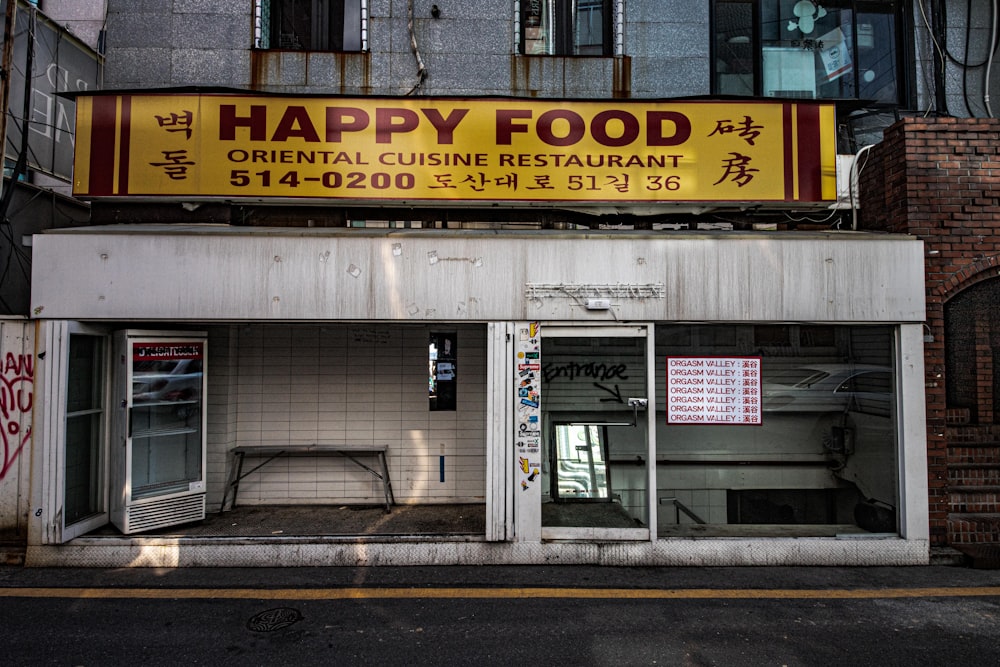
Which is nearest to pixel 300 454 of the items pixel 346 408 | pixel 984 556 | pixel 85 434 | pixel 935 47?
pixel 346 408

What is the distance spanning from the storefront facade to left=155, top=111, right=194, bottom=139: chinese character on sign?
1186 millimetres

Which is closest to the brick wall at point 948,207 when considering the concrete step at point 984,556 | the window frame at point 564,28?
the concrete step at point 984,556

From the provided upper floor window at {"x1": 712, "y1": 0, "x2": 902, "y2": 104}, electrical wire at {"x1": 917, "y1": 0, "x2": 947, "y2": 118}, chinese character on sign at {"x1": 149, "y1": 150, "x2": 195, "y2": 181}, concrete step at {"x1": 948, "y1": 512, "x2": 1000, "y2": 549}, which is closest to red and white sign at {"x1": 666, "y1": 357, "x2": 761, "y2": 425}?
concrete step at {"x1": 948, "y1": 512, "x2": 1000, "y2": 549}

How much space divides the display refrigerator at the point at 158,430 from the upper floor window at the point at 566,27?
5.74 metres

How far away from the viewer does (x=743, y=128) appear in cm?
612

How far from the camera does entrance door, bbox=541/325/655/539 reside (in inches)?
223

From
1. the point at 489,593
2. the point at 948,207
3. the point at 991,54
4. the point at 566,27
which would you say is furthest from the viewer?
the point at 566,27

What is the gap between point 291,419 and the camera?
7.08 m

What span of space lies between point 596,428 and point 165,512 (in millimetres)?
4920

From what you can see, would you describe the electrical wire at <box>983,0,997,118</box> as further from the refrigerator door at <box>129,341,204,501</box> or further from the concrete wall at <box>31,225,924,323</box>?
the refrigerator door at <box>129,341,204,501</box>

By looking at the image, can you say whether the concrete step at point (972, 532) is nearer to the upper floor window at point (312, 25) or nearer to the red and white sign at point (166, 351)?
the red and white sign at point (166, 351)

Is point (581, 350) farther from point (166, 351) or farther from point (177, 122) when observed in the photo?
point (177, 122)

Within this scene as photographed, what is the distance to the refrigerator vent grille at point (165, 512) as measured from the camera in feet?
18.7

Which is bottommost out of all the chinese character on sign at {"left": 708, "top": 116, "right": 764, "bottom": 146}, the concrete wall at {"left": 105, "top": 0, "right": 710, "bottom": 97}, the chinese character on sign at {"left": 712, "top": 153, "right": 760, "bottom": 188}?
the chinese character on sign at {"left": 712, "top": 153, "right": 760, "bottom": 188}
